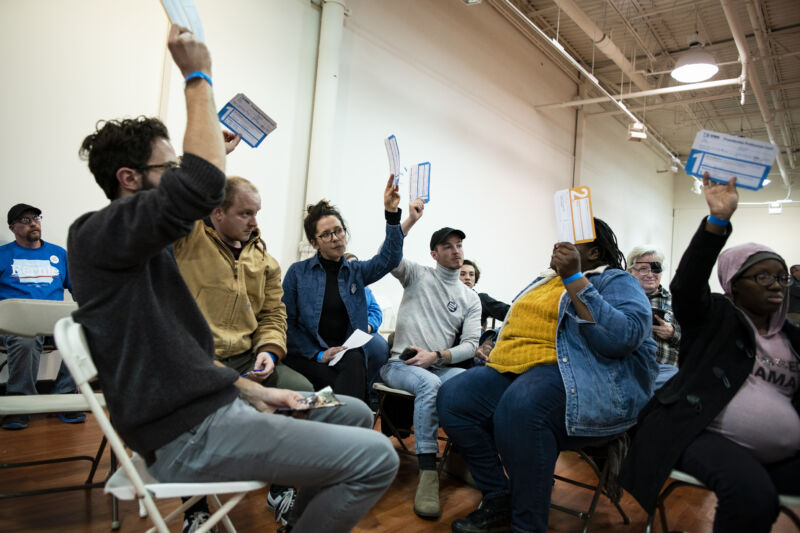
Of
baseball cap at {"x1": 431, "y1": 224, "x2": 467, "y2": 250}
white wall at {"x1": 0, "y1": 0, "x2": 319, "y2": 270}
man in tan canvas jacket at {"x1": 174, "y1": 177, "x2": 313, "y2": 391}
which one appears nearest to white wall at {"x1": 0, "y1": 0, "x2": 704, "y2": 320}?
white wall at {"x1": 0, "y1": 0, "x2": 319, "y2": 270}

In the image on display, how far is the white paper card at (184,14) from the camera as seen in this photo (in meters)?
1.27

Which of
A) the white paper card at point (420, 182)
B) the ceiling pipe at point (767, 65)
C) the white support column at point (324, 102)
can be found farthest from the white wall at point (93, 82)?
the ceiling pipe at point (767, 65)

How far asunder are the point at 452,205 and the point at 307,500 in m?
5.60

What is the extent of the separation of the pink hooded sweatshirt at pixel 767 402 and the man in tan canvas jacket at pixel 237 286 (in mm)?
1527

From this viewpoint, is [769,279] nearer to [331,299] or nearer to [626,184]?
[331,299]

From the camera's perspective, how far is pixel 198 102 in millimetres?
1232

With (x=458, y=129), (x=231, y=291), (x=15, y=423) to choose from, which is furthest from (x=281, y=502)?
(x=458, y=129)

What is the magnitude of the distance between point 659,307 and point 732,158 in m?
2.01

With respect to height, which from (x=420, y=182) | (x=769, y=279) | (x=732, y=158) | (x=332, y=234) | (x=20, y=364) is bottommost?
(x=20, y=364)

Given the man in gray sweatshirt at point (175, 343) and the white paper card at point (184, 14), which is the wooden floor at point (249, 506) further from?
the white paper card at point (184, 14)

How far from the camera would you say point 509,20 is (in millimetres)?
7883

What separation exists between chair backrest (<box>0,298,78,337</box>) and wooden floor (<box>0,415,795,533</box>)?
2.34 feet

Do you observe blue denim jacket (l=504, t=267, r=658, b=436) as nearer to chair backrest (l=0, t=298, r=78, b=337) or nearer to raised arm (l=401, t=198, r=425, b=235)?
raised arm (l=401, t=198, r=425, b=235)

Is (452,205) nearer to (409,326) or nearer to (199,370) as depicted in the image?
(409,326)
